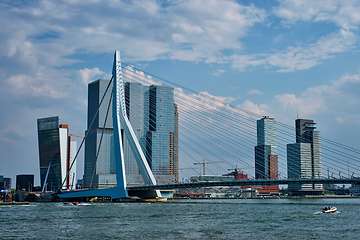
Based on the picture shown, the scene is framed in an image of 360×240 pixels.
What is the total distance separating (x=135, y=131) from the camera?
603 ft

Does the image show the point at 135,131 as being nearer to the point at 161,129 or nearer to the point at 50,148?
the point at 161,129

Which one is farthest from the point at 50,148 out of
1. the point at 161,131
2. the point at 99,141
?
the point at 161,131

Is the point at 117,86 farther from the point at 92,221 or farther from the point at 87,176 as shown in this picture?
the point at 87,176

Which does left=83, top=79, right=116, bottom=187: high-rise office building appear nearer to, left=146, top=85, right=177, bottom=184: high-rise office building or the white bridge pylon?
left=146, top=85, right=177, bottom=184: high-rise office building

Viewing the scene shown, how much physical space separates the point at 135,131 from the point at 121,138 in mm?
102884

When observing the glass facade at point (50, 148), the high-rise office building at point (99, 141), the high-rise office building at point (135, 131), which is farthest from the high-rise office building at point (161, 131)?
the glass facade at point (50, 148)

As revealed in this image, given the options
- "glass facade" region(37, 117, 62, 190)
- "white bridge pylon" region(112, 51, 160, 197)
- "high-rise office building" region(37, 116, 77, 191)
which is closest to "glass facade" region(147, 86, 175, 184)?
"high-rise office building" region(37, 116, 77, 191)

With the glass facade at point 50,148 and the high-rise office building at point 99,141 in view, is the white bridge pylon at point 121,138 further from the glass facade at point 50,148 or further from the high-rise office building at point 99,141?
the glass facade at point 50,148

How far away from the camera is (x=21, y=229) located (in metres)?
40.0

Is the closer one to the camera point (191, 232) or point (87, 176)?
point (191, 232)

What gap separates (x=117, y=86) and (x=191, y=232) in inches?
2109

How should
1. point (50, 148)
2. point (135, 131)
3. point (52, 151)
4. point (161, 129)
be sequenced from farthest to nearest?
1. point (161, 129)
2. point (135, 131)
3. point (50, 148)
4. point (52, 151)

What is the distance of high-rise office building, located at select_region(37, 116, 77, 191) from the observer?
181 meters

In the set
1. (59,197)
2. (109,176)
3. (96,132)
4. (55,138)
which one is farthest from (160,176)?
(59,197)
